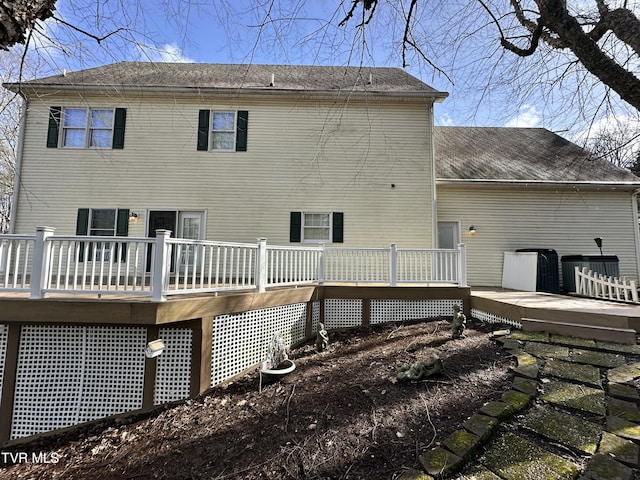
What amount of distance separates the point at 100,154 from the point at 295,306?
7234 millimetres

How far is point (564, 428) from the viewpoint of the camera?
2.40 metres

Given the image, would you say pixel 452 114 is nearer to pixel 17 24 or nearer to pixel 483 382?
pixel 483 382

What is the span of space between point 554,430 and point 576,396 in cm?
71

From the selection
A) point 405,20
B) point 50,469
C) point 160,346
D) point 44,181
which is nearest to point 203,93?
point 44,181

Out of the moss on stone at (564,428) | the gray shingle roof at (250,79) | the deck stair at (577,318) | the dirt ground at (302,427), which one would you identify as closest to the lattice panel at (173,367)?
the dirt ground at (302,427)

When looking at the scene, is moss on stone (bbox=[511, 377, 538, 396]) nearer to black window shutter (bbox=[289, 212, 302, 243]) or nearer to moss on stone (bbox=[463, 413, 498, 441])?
moss on stone (bbox=[463, 413, 498, 441])

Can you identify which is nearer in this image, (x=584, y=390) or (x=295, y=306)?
(x=584, y=390)

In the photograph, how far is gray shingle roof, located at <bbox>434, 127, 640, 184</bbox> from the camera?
893cm

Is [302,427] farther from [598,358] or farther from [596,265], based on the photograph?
[596,265]

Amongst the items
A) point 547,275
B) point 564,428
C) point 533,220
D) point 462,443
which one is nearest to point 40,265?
point 462,443

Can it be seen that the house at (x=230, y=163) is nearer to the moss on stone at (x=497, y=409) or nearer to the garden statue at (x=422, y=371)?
the garden statue at (x=422, y=371)

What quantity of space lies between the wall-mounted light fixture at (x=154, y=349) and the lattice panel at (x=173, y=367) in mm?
247

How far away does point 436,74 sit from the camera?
360 centimetres

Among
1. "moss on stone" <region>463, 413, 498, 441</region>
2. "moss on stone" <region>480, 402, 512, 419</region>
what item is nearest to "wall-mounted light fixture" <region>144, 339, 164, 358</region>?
"moss on stone" <region>463, 413, 498, 441</region>
